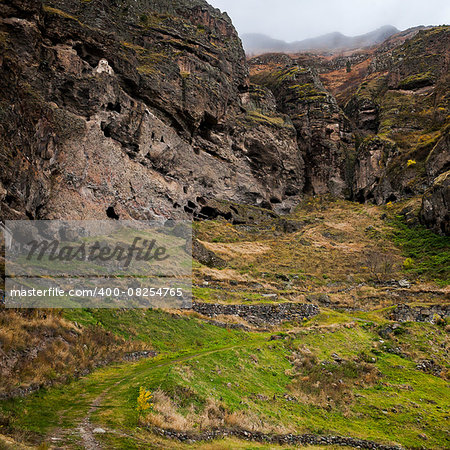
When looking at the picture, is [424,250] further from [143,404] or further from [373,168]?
[143,404]

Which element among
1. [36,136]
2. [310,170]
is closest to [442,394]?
[36,136]

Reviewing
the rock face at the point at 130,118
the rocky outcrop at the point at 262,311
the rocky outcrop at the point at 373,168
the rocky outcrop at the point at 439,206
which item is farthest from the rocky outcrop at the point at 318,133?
the rocky outcrop at the point at 262,311

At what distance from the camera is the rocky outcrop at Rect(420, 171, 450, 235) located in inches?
1890

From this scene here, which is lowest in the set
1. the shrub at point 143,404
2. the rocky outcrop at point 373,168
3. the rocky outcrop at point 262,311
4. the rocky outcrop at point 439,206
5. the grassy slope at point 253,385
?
the rocky outcrop at point 262,311

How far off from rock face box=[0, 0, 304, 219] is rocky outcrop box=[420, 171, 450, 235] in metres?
35.3

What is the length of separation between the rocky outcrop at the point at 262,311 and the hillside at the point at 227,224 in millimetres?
199

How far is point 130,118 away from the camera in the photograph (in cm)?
5053

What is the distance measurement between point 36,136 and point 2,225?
13.4 meters

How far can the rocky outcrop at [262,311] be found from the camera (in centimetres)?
2542

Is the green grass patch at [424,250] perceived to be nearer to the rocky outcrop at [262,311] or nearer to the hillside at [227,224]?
the hillside at [227,224]

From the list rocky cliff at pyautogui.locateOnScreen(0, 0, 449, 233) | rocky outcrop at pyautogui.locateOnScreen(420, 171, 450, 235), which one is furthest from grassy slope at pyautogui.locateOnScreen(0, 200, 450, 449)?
rocky outcrop at pyautogui.locateOnScreen(420, 171, 450, 235)

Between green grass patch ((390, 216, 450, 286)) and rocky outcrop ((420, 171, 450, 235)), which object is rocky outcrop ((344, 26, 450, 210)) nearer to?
rocky outcrop ((420, 171, 450, 235))

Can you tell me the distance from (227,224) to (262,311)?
3646cm

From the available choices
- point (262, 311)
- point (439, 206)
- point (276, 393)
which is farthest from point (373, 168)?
point (276, 393)
